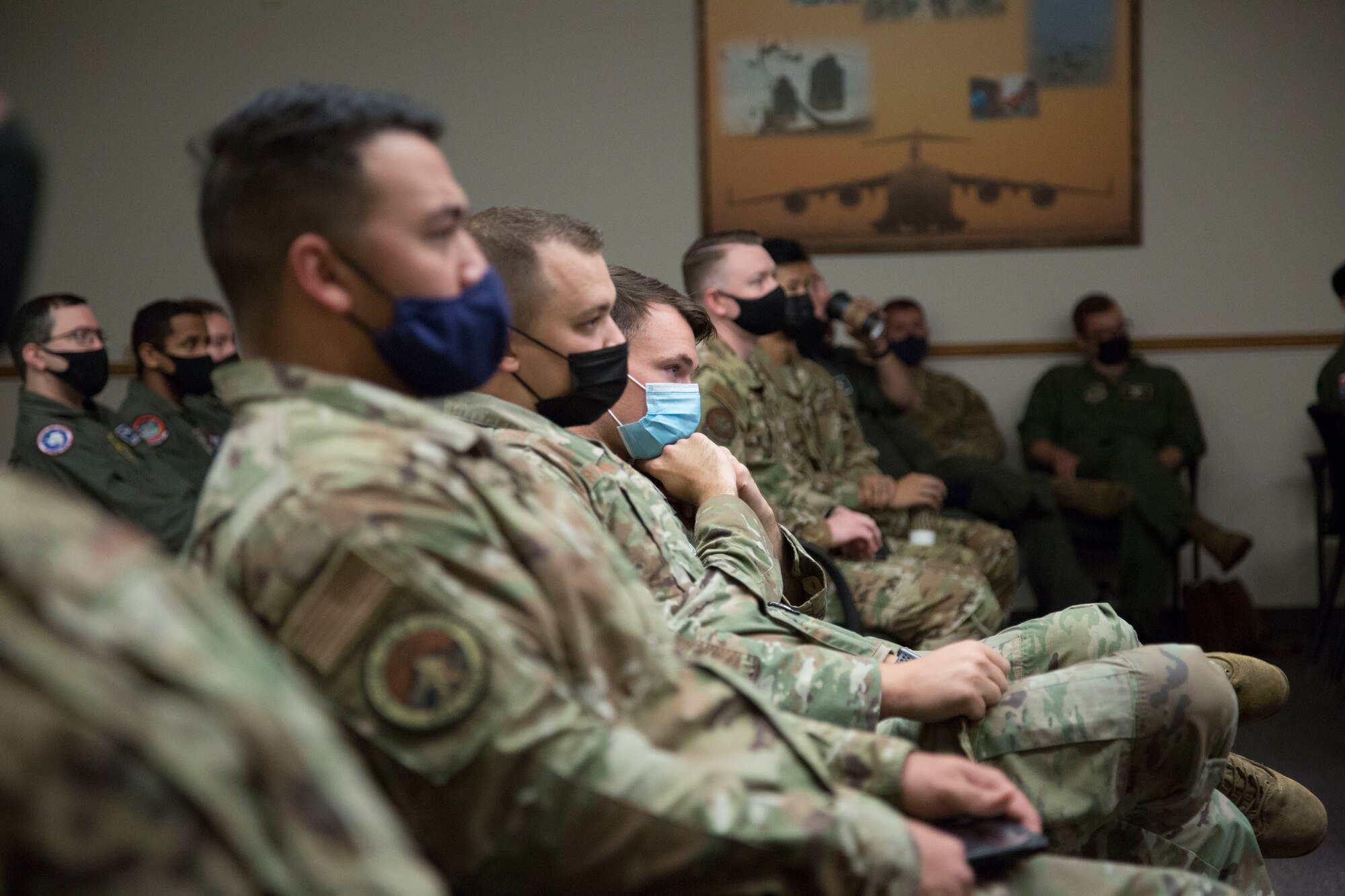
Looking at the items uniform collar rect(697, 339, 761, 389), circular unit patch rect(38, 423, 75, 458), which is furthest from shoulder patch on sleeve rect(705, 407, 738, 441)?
circular unit patch rect(38, 423, 75, 458)

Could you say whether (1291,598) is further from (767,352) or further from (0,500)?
(0,500)

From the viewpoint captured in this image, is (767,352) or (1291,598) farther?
(1291,598)

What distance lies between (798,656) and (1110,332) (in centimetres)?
399

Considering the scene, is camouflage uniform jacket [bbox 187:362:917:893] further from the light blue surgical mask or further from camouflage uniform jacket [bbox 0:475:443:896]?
the light blue surgical mask

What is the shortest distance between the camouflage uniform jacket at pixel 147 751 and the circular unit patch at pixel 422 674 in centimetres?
20

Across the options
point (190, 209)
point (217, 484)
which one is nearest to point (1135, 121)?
point (190, 209)

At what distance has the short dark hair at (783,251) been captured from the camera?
3.98 m

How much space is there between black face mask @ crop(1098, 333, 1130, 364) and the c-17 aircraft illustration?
2.15ft

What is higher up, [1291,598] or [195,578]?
[195,578]

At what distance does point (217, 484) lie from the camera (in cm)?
98

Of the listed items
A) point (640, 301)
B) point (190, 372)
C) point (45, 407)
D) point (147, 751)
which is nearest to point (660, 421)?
point (640, 301)

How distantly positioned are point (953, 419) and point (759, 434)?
6.62 ft

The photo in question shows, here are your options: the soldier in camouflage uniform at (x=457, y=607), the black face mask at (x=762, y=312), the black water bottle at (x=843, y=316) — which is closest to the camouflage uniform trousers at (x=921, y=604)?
the black face mask at (x=762, y=312)

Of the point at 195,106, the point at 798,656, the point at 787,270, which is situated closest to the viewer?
the point at 798,656
